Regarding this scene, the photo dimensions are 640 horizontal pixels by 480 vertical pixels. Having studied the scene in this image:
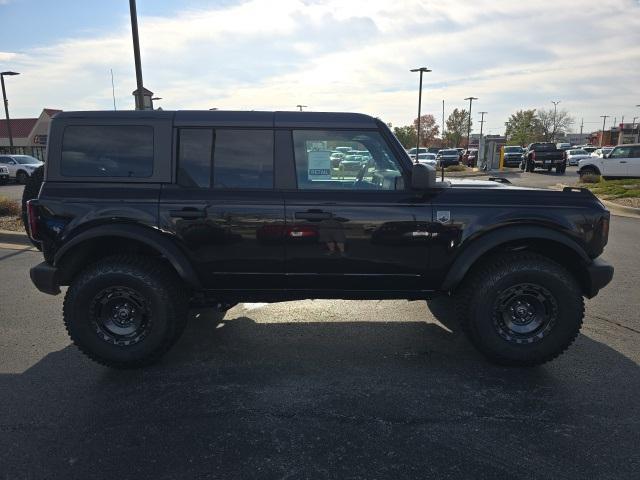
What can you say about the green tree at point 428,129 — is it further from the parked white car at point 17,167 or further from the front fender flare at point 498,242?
the front fender flare at point 498,242

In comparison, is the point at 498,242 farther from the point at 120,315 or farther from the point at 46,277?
the point at 46,277

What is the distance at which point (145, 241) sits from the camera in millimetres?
3438

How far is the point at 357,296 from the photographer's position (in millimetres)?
3725

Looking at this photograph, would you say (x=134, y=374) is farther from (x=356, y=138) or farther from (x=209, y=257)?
(x=356, y=138)

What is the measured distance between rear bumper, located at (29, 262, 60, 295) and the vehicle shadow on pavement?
0.64 m

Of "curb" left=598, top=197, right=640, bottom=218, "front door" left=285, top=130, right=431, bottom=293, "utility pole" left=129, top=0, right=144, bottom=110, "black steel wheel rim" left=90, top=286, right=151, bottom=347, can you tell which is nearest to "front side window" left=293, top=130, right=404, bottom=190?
"front door" left=285, top=130, right=431, bottom=293


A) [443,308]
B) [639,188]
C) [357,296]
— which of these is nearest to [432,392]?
[357,296]

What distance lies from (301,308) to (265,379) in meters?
1.62

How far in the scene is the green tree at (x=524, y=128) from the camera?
7581cm

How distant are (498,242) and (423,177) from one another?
2.48ft

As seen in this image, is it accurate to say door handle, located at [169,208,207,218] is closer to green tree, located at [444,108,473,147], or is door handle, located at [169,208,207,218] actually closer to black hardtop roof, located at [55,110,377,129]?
black hardtop roof, located at [55,110,377,129]

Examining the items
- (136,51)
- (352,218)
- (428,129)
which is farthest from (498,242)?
(428,129)

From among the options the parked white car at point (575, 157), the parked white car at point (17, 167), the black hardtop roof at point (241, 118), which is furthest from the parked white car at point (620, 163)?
the parked white car at point (17, 167)

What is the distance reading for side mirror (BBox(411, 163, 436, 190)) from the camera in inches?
132
